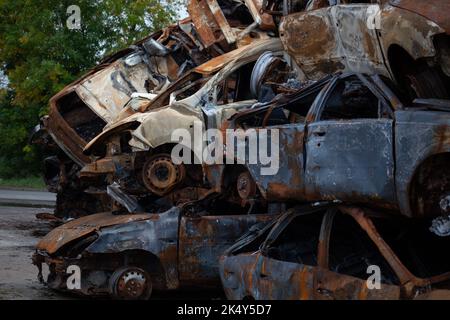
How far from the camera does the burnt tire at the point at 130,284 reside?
8.70 meters

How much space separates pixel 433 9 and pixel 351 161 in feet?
4.19

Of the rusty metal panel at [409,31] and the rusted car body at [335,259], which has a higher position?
the rusty metal panel at [409,31]

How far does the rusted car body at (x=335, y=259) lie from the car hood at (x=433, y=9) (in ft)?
4.85

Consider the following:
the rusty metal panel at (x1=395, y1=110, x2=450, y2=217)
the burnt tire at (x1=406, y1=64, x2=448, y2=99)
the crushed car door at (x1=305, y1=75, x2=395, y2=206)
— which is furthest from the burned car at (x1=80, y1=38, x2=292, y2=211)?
the rusty metal panel at (x1=395, y1=110, x2=450, y2=217)

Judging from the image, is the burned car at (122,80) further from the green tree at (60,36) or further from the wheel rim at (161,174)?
the green tree at (60,36)

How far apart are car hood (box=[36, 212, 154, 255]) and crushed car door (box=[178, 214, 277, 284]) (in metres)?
0.51

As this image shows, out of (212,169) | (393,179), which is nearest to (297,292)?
(393,179)

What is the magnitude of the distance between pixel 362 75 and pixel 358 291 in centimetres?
186

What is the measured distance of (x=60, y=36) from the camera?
23656 mm

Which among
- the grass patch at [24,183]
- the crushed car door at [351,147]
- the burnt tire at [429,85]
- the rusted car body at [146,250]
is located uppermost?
the burnt tire at [429,85]

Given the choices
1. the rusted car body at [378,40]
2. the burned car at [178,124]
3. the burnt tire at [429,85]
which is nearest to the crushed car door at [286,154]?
the rusted car body at [378,40]

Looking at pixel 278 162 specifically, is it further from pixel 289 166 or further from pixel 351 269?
pixel 351 269

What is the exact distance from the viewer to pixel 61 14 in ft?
Result: 79.7

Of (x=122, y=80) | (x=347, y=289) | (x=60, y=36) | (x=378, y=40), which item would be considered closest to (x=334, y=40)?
(x=378, y=40)
